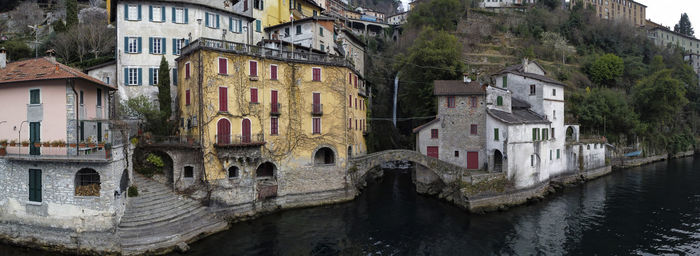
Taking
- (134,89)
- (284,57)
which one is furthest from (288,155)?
(134,89)

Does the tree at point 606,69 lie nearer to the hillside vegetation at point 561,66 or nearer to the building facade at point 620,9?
the hillside vegetation at point 561,66

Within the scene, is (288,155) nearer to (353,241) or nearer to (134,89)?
(353,241)

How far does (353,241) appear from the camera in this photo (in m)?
24.0

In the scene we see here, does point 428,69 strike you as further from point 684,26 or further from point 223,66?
point 684,26

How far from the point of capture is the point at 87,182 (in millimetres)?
21719

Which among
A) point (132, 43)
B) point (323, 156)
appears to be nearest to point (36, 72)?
point (132, 43)

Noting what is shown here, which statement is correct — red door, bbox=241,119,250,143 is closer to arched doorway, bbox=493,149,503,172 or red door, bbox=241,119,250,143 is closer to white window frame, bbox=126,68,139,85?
white window frame, bbox=126,68,139,85

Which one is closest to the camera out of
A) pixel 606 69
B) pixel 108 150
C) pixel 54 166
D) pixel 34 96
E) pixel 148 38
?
pixel 108 150

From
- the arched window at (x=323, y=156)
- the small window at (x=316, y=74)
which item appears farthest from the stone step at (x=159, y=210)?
the small window at (x=316, y=74)

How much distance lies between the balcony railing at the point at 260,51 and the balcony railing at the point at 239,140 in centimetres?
648

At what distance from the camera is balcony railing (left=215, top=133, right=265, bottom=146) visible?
27469 mm

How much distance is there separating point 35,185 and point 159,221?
7.25 meters

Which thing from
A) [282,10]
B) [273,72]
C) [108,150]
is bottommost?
[108,150]

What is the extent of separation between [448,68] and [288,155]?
24.2 m
